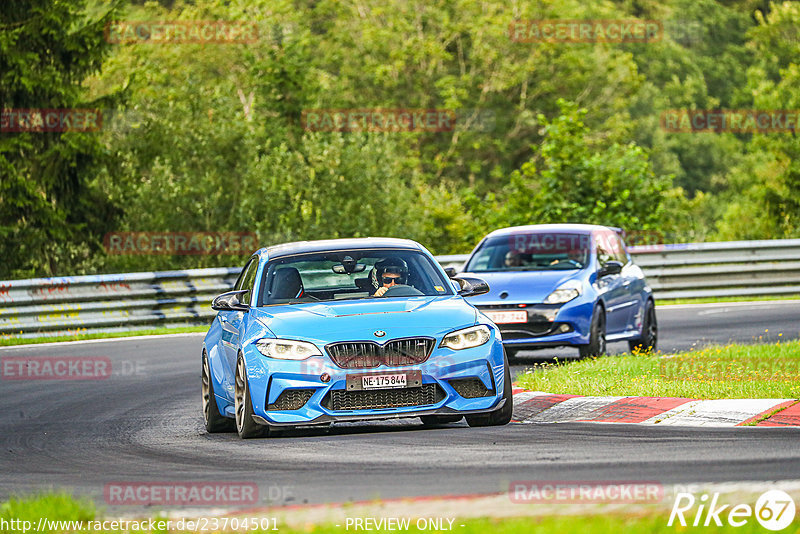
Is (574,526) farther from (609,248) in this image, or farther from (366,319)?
(609,248)

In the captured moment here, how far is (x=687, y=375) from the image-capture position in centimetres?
1227

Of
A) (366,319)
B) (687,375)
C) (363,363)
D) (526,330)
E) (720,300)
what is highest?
(366,319)

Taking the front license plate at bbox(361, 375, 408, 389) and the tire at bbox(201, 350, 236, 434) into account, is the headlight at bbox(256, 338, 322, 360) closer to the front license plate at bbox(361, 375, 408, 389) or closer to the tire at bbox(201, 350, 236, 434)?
the front license plate at bbox(361, 375, 408, 389)

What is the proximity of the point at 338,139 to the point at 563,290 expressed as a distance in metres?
18.9

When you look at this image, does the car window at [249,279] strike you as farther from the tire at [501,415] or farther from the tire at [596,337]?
the tire at [596,337]

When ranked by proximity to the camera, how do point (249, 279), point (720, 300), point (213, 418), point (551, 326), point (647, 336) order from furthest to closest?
point (720, 300) → point (647, 336) → point (551, 326) → point (249, 279) → point (213, 418)

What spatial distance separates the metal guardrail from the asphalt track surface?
8.12m

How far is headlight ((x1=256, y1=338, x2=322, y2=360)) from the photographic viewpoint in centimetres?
948

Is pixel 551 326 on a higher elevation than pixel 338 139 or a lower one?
lower
